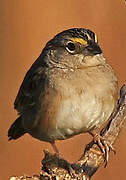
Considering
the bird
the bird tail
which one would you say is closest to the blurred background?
the bird tail

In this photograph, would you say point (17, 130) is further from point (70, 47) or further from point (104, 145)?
point (104, 145)

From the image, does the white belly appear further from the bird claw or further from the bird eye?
the bird eye

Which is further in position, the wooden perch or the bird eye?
the bird eye

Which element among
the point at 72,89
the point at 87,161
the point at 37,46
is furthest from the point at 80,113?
the point at 37,46

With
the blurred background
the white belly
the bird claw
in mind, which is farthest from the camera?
the blurred background

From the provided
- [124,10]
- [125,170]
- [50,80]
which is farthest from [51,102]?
[124,10]

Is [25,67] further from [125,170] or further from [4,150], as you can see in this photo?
[125,170]

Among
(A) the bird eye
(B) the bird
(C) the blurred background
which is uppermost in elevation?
(A) the bird eye

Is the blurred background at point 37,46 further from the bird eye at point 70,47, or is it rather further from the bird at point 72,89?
the bird eye at point 70,47
